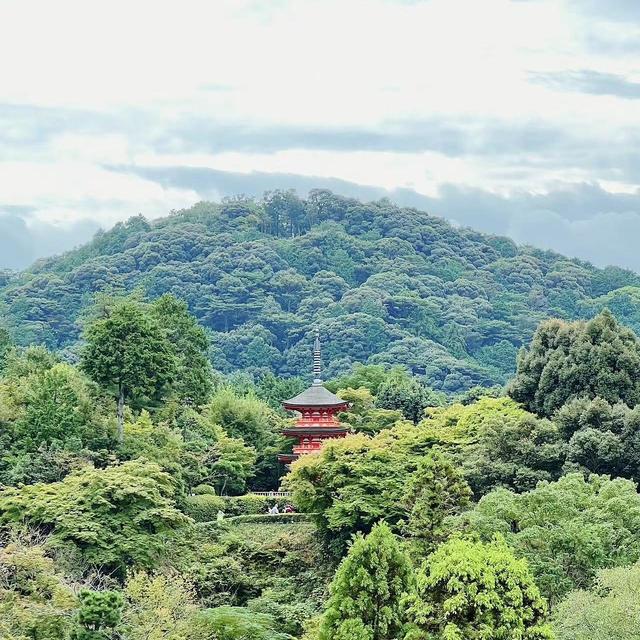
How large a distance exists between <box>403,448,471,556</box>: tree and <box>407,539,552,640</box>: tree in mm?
6382

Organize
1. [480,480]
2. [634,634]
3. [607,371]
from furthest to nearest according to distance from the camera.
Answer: [607,371], [480,480], [634,634]

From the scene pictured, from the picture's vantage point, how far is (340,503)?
99.8 ft

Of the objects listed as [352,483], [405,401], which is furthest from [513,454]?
[405,401]

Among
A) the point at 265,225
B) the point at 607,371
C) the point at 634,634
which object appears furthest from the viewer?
the point at 265,225

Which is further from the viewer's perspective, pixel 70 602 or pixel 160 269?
pixel 160 269

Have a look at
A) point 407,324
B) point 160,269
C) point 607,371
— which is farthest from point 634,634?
point 160,269

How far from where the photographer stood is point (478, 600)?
18.7 metres

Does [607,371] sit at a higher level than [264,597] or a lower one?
higher

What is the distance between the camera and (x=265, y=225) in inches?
4405

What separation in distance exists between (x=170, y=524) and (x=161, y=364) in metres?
6.53

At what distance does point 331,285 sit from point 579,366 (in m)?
64.8

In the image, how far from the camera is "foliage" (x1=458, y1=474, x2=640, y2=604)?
23250 mm

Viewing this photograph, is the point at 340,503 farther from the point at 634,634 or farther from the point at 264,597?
the point at 634,634

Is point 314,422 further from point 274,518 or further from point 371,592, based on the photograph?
point 371,592
